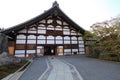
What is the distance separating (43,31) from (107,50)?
12110 mm

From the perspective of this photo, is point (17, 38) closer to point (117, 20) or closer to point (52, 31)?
point (52, 31)

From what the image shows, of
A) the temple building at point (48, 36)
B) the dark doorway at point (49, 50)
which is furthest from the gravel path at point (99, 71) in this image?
the dark doorway at point (49, 50)

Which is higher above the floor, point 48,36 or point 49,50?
point 48,36

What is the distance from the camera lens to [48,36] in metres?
24.4

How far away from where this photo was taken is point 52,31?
81.0ft

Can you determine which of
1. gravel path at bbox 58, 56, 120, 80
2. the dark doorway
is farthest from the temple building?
gravel path at bbox 58, 56, 120, 80

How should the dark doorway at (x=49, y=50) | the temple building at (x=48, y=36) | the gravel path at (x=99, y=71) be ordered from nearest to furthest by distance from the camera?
the gravel path at (x=99, y=71)
the temple building at (x=48, y=36)
the dark doorway at (x=49, y=50)

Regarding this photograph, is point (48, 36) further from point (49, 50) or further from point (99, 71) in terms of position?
point (99, 71)

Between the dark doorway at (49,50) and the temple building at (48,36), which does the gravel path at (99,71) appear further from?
the dark doorway at (49,50)

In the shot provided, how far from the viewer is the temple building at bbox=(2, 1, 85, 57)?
885 inches

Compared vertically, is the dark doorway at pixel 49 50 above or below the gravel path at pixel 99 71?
above

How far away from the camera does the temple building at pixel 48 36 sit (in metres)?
22.5

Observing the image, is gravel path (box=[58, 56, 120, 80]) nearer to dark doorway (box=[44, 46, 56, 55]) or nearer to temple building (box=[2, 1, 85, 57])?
temple building (box=[2, 1, 85, 57])

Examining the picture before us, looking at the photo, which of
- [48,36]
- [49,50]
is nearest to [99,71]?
[48,36]
